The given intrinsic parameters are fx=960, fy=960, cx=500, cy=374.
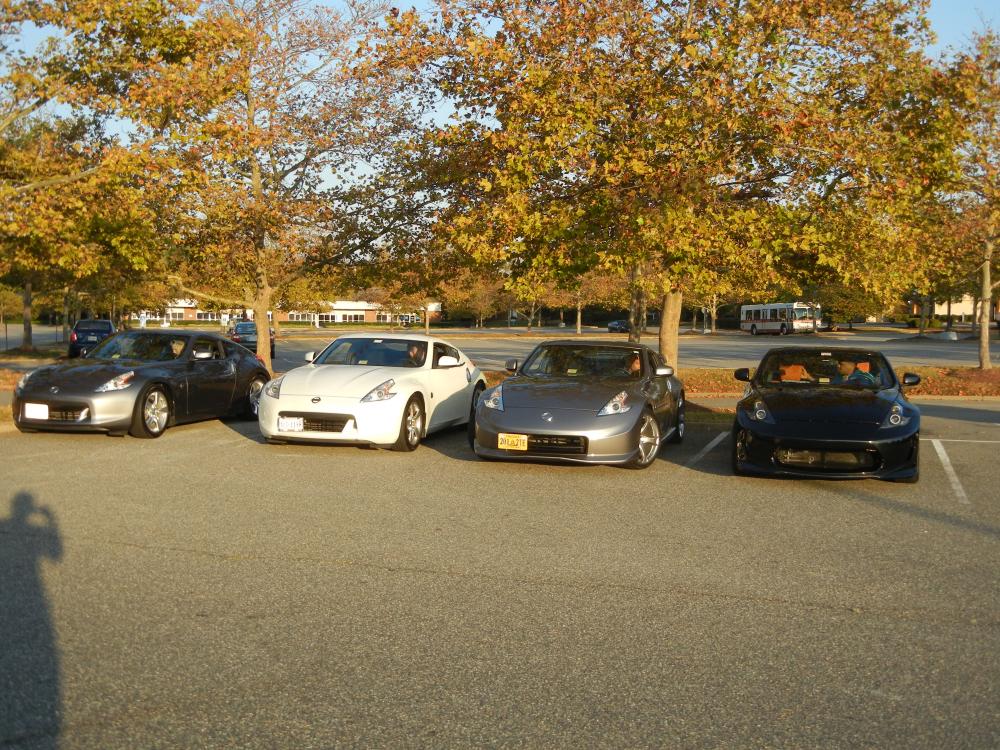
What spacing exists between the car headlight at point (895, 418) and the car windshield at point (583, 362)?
2.80 m

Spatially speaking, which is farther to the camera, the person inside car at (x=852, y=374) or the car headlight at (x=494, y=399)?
the person inside car at (x=852, y=374)

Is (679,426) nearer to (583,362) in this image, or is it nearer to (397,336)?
(583,362)

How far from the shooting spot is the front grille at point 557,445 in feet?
30.9

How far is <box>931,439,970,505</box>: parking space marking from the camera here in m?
8.55

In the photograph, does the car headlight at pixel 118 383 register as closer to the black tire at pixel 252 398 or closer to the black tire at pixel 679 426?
the black tire at pixel 252 398

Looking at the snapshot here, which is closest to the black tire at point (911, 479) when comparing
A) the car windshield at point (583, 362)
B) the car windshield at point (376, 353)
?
the car windshield at point (583, 362)

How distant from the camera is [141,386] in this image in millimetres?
11695

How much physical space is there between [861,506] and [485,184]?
746cm

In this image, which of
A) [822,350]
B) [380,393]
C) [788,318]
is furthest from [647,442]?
[788,318]

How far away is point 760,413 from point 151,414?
288 inches

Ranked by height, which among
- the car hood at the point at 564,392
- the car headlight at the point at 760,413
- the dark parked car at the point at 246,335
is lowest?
the dark parked car at the point at 246,335

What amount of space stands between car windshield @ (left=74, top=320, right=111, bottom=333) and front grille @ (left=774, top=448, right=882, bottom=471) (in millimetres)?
33546

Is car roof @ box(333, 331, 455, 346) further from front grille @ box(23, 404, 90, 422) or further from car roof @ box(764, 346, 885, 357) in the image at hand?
car roof @ box(764, 346, 885, 357)

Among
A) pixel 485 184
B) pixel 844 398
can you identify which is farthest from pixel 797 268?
pixel 844 398
